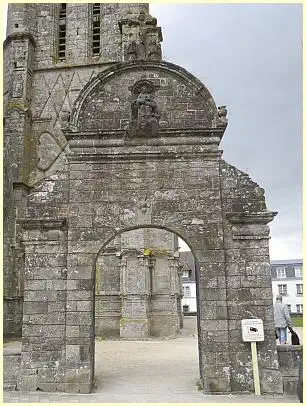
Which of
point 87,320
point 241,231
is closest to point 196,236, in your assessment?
point 241,231

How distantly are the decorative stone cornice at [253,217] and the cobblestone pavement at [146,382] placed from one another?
2.87 meters

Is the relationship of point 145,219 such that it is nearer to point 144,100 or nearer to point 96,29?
point 144,100

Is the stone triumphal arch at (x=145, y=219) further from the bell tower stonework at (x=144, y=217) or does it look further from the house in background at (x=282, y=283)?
the house in background at (x=282, y=283)

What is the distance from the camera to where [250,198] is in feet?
26.1

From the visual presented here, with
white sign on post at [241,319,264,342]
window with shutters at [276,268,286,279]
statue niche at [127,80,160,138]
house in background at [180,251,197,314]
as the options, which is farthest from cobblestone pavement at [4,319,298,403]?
window with shutters at [276,268,286,279]

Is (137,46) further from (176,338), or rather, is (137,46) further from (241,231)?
(176,338)

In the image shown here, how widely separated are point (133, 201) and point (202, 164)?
4.74 feet

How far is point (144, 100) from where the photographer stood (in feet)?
27.1

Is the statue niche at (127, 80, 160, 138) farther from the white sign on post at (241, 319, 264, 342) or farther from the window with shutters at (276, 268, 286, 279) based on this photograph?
the window with shutters at (276, 268, 286, 279)

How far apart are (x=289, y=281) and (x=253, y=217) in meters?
47.0

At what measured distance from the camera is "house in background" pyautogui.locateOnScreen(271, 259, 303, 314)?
167ft

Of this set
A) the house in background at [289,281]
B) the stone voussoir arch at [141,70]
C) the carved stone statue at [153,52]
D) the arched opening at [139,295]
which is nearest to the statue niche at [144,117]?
the stone voussoir arch at [141,70]

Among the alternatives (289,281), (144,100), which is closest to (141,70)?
(144,100)

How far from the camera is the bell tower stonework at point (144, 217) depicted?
745 centimetres
